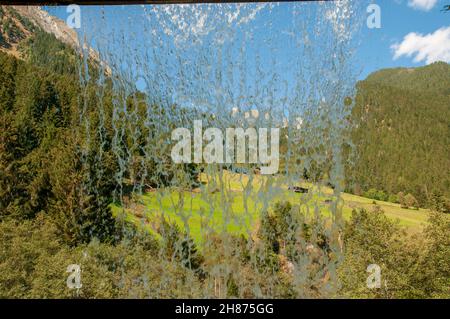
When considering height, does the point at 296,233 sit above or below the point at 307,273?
above

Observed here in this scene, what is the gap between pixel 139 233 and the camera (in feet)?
14.3

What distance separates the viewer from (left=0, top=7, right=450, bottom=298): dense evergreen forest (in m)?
3.45

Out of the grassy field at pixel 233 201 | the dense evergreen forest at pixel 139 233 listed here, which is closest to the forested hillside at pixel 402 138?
the dense evergreen forest at pixel 139 233

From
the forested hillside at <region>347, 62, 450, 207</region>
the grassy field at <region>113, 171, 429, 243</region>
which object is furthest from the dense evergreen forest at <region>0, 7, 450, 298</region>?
the grassy field at <region>113, 171, 429, 243</region>

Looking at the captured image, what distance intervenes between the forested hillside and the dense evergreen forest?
60 mm

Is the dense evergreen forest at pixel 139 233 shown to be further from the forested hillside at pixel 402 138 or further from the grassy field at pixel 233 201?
the grassy field at pixel 233 201

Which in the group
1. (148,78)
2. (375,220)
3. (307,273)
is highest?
(148,78)

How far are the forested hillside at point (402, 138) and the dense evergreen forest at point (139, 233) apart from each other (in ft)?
0.20

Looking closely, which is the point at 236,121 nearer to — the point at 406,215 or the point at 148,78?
the point at 148,78

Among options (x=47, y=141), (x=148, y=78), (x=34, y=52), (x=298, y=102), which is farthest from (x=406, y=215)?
(x=34, y=52)

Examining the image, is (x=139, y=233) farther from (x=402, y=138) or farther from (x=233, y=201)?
(x=402, y=138)

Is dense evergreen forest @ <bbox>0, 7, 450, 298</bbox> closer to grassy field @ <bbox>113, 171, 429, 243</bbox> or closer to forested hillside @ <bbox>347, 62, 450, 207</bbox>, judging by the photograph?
forested hillside @ <bbox>347, 62, 450, 207</bbox>

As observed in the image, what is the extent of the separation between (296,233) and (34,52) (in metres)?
15.4

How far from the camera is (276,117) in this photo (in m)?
3.05
